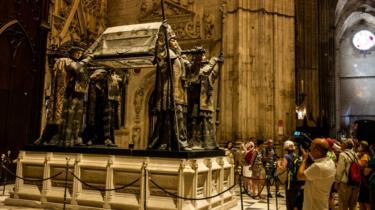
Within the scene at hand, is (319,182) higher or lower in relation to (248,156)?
higher

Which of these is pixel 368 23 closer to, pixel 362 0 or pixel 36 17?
pixel 362 0

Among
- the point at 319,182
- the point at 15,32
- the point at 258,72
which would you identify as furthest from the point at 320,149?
the point at 15,32

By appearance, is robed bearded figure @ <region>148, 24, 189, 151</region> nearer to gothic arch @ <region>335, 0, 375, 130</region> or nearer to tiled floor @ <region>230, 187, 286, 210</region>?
tiled floor @ <region>230, 187, 286, 210</region>

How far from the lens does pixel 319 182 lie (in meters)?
4.07

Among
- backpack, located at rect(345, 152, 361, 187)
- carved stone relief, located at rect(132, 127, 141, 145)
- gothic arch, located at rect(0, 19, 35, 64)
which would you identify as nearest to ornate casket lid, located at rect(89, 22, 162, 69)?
backpack, located at rect(345, 152, 361, 187)

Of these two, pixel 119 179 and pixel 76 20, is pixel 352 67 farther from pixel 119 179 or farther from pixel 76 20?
pixel 119 179

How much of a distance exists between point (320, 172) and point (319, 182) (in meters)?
0.16

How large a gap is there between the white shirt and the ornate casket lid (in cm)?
442

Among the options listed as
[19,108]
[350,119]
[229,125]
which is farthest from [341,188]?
[350,119]

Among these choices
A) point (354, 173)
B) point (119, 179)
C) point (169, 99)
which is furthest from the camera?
point (169, 99)

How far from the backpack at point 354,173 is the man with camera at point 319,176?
116 inches

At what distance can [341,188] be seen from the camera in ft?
23.0

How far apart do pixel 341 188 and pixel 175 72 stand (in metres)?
3.80

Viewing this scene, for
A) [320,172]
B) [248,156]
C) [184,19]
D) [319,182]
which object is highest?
[184,19]
